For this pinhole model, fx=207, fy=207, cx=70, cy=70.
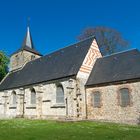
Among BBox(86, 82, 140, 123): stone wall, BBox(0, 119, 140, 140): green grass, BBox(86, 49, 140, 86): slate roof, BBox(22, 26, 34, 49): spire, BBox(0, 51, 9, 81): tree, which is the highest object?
BBox(22, 26, 34, 49): spire

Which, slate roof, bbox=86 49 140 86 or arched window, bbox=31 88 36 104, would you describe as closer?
slate roof, bbox=86 49 140 86

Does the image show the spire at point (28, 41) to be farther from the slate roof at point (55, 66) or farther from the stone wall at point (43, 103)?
the stone wall at point (43, 103)

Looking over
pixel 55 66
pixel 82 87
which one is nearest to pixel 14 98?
pixel 55 66

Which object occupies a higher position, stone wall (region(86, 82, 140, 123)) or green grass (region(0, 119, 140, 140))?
stone wall (region(86, 82, 140, 123))

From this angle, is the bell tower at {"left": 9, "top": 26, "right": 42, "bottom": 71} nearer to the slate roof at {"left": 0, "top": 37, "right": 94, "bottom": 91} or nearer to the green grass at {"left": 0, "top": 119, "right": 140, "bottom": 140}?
the slate roof at {"left": 0, "top": 37, "right": 94, "bottom": 91}

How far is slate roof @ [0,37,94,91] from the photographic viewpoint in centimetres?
2196

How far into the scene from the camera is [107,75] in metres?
19.6

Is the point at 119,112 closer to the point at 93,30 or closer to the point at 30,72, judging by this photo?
the point at 30,72

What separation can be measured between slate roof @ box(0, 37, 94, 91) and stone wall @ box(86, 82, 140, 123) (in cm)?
323

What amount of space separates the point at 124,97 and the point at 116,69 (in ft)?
10.1

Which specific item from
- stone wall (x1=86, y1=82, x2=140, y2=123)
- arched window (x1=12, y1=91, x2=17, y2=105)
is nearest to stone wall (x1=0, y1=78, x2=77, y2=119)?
arched window (x1=12, y1=91, x2=17, y2=105)

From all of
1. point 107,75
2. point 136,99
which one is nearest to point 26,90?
point 107,75

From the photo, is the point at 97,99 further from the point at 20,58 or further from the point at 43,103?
the point at 20,58

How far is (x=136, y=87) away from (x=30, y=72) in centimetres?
1656
